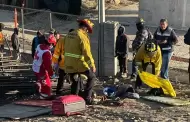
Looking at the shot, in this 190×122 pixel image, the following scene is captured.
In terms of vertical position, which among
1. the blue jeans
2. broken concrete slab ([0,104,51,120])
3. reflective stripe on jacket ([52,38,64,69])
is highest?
reflective stripe on jacket ([52,38,64,69])

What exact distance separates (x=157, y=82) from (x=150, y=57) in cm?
60

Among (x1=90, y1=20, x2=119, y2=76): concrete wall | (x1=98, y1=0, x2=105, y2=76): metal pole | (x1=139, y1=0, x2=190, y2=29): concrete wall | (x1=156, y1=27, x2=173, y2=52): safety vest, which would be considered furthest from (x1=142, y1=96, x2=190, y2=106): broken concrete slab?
(x1=139, y1=0, x2=190, y2=29): concrete wall

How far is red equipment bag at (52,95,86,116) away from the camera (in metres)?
9.63

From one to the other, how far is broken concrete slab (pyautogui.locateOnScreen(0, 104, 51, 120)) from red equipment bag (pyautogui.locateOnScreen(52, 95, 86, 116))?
367 mm

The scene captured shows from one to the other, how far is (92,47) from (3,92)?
3039 millimetres

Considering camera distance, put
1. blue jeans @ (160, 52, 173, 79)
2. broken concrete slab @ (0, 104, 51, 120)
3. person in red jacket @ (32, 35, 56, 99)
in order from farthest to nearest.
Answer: blue jeans @ (160, 52, 173, 79), person in red jacket @ (32, 35, 56, 99), broken concrete slab @ (0, 104, 51, 120)

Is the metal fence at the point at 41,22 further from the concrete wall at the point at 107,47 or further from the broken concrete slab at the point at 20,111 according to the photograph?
the broken concrete slab at the point at 20,111

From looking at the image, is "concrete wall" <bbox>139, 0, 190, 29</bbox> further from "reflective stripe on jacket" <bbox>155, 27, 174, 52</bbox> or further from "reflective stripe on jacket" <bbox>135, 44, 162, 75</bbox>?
"reflective stripe on jacket" <bbox>135, 44, 162, 75</bbox>

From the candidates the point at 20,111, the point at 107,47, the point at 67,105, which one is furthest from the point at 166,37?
the point at 20,111

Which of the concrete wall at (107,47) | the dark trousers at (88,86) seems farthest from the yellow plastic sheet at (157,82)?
the concrete wall at (107,47)

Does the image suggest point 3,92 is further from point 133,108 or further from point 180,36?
point 180,36

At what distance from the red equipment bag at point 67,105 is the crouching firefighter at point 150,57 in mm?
2209

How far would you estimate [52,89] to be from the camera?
1205 cm

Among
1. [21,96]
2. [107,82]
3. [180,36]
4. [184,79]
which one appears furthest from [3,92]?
[180,36]
